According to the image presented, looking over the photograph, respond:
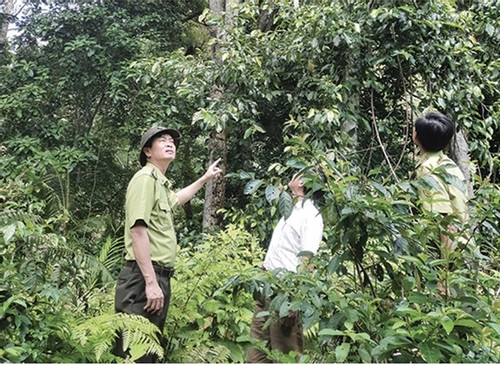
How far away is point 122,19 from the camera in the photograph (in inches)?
300

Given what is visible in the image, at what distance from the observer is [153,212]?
2691 mm

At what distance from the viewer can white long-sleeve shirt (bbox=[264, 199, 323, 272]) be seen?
2.67m

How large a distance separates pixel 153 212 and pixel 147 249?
8.7 inches

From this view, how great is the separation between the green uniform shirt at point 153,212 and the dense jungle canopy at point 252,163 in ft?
1.30

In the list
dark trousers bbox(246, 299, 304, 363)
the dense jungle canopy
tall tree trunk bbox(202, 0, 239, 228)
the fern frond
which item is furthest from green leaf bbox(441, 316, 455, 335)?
tall tree trunk bbox(202, 0, 239, 228)

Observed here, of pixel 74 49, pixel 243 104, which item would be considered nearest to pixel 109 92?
pixel 74 49

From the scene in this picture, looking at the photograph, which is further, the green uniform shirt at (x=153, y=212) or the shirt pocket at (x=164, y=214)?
the shirt pocket at (x=164, y=214)

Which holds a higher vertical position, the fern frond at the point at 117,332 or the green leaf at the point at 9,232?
the green leaf at the point at 9,232

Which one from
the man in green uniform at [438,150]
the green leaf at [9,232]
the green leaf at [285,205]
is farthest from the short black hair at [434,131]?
the green leaf at [9,232]

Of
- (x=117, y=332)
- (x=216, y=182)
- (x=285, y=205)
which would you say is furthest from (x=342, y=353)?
(x=216, y=182)

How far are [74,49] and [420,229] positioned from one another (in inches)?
244

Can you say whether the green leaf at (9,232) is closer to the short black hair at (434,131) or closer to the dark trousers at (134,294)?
the dark trousers at (134,294)

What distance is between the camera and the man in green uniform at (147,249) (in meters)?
2.57

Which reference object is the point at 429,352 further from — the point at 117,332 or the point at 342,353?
the point at 117,332
